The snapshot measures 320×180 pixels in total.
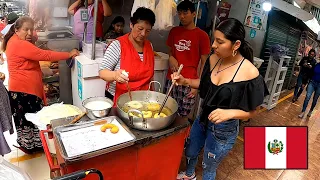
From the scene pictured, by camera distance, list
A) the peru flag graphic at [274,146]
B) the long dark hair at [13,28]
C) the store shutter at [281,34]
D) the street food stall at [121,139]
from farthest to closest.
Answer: the store shutter at [281,34], the peru flag graphic at [274,146], the long dark hair at [13,28], the street food stall at [121,139]

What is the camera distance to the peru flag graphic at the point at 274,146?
252 centimetres

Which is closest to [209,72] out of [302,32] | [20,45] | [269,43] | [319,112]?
[20,45]

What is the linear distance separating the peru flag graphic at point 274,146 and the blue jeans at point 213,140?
1.94 feet

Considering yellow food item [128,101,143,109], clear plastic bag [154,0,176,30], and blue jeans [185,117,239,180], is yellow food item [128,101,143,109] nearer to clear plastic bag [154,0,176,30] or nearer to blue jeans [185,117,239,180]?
blue jeans [185,117,239,180]

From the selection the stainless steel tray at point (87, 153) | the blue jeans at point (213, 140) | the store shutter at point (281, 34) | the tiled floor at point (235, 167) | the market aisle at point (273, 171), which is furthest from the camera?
the store shutter at point (281, 34)

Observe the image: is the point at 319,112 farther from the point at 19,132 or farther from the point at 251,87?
the point at 19,132

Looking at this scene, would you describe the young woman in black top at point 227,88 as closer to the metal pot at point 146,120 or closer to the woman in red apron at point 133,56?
the metal pot at point 146,120

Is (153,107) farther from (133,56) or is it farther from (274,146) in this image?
(274,146)

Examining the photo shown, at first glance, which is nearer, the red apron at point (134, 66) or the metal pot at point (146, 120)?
the metal pot at point (146, 120)

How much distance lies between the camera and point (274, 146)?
2.49m

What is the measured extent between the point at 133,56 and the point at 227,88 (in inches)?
33.5

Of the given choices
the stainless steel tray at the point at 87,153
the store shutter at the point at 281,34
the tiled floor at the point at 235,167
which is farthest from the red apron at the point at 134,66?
the store shutter at the point at 281,34

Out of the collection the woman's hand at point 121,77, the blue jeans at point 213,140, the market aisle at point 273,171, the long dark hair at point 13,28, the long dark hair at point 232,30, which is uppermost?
the long dark hair at point 232,30

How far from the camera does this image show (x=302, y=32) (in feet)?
23.8
